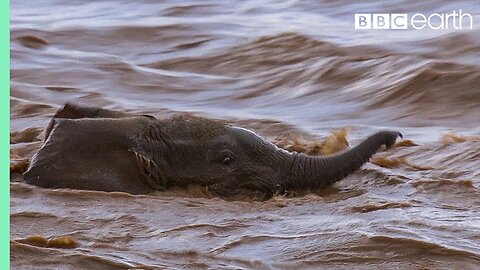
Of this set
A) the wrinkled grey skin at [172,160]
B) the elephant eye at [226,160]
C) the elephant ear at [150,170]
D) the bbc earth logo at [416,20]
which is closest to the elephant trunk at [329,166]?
the wrinkled grey skin at [172,160]

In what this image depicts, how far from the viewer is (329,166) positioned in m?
4.97

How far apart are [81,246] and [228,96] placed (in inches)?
213

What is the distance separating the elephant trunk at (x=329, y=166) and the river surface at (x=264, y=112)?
0.26 feet

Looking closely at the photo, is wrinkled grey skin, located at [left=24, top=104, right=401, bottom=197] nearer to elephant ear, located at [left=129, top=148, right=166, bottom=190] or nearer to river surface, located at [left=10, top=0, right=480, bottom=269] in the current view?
elephant ear, located at [left=129, top=148, right=166, bottom=190]

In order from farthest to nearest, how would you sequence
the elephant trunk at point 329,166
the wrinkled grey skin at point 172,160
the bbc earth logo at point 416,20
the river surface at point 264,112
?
the bbc earth logo at point 416,20 → the elephant trunk at point 329,166 → the wrinkled grey skin at point 172,160 → the river surface at point 264,112

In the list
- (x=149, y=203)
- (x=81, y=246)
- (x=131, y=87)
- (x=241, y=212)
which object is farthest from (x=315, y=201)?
(x=131, y=87)

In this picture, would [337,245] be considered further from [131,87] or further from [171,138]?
[131,87]

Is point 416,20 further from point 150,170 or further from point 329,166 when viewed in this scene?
point 150,170

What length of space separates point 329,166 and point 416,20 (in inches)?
236

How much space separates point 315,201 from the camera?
15.4 ft

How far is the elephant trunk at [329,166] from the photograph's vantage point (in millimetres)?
4949

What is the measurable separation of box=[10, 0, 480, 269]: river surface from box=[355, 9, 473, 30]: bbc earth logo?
12 cm

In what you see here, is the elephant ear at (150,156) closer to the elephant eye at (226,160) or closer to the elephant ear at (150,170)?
the elephant ear at (150,170)

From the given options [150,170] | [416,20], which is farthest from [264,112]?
[150,170]
